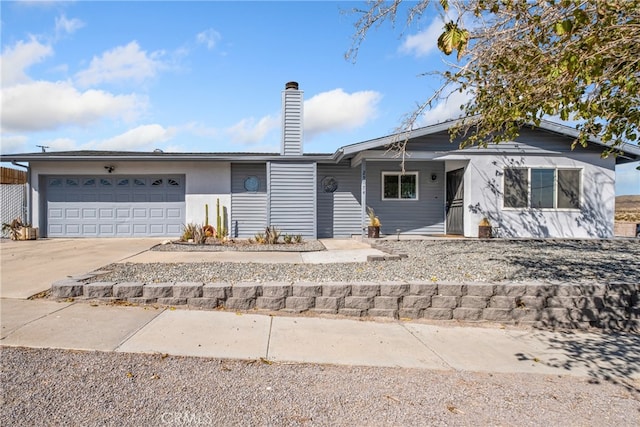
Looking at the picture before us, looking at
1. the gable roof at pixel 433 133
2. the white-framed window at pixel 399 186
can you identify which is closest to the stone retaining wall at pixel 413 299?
the gable roof at pixel 433 133

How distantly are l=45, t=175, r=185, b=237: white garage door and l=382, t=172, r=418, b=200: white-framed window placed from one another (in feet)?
22.8

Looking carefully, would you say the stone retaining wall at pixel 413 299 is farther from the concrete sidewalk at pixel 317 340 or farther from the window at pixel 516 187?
the window at pixel 516 187

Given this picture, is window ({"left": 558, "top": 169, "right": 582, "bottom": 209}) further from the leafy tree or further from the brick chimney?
the brick chimney

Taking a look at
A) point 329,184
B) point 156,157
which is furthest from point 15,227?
point 329,184

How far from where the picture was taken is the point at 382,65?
19.1ft

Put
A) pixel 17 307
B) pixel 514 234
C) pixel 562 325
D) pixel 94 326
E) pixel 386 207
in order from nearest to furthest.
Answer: pixel 94 326 < pixel 17 307 < pixel 562 325 < pixel 514 234 < pixel 386 207

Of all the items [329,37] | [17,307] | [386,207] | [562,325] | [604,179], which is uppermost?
[329,37]

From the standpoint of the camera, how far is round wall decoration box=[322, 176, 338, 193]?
12352 mm

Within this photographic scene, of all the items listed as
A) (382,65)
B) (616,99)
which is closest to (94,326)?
(382,65)

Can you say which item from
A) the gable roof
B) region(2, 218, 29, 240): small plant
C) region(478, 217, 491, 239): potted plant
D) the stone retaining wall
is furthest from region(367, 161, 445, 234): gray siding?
region(2, 218, 29, 240): small plant

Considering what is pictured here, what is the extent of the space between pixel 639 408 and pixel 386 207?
32.0ft

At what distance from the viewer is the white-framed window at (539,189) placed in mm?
11141

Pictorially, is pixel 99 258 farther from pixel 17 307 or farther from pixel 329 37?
pixel 329 37

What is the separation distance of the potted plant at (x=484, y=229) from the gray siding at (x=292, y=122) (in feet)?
19.6
